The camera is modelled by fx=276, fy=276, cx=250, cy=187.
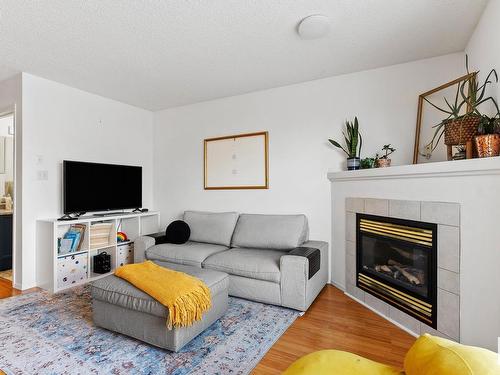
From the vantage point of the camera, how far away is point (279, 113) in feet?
11.5

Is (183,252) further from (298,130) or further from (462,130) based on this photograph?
(462,130)

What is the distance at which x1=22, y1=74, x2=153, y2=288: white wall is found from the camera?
304cm

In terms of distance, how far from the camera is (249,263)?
8.79 feet

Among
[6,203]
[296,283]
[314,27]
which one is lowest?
[296,283]

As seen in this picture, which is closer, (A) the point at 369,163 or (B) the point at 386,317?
(B) the point at 386,317

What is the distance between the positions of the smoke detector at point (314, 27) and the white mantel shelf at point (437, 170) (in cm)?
125

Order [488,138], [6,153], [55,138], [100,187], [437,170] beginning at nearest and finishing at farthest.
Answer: [488,138], [437,170], [55,138], [100,187], [6,153]

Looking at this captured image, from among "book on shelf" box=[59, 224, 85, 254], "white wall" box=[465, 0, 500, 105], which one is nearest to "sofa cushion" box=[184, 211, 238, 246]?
"book on shelf" box=[59, 224, 85, 254]

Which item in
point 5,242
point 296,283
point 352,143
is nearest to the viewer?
point 296,283

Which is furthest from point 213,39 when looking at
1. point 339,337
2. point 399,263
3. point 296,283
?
point 339,337

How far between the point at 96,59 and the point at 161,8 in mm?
1160

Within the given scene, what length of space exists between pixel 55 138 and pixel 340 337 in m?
3.64

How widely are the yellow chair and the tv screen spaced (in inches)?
125

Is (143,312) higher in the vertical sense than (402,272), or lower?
lower
